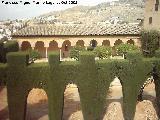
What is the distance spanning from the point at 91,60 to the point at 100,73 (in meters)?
1.27

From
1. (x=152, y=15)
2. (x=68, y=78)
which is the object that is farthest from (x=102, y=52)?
(x=68, y=78)

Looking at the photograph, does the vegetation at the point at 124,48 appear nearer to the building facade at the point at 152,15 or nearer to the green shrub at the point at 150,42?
the green shrub at the point at 150,42

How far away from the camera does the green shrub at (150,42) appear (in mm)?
48719

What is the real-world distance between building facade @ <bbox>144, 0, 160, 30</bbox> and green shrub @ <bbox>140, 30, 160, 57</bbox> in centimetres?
109

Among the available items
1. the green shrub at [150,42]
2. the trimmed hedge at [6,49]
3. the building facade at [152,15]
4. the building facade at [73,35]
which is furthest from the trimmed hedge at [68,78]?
the building facade at [73,35]

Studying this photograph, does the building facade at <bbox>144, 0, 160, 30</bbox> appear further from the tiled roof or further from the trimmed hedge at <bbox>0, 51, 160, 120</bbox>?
the trimmed hedge at <bbox>0, 51, 160, 120</bbox>

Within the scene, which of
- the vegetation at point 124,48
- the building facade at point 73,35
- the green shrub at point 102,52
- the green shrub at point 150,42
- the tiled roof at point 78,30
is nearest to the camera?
the green shrub at point 102,52

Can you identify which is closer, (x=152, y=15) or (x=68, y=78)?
(x=68, y=78)

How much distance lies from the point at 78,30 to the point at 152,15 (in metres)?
12.9

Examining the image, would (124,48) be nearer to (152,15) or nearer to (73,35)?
(152,15)

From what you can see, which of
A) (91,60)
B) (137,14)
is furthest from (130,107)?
(137,14)

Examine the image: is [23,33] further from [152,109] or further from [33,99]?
[152,109]

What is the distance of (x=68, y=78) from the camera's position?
22.4 metres

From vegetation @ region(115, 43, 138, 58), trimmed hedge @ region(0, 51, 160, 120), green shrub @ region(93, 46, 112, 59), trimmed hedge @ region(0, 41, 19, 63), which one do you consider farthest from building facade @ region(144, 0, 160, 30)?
trimmed hedge @ region(0, 51, 160, 120)
